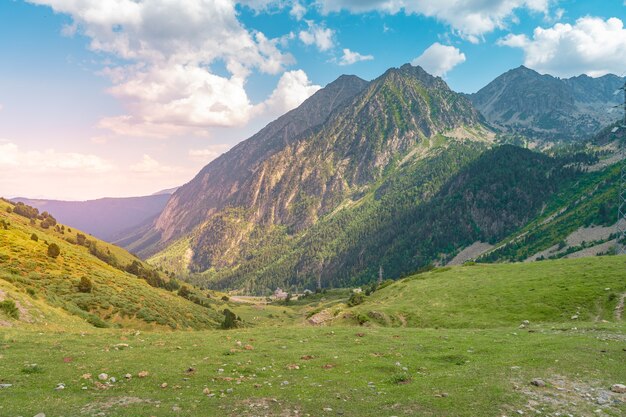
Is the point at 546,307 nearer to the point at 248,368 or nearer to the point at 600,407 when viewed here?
the point at 600,407

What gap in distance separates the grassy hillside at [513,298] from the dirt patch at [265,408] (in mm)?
35182

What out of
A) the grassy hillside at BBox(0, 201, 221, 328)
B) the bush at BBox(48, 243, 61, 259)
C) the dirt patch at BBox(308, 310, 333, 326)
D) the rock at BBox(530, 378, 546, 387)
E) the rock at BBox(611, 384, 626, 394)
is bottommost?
the dirt patch at BBox(308, 310, 333, 326)

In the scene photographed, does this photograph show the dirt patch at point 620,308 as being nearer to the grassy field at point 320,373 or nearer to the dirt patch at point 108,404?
the grassy field at point 320,373

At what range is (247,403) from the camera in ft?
51.4

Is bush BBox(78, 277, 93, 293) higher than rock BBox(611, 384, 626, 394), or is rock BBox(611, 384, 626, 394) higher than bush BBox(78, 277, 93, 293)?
rock BBox(611, 384, 626, 394)

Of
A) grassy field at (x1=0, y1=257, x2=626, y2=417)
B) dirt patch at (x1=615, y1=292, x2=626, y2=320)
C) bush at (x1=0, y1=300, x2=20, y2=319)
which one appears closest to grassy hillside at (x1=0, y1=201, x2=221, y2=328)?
bush at (x1=0, y1=300, x2=20, y2=319)

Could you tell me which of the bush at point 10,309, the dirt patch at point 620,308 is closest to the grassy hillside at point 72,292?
the bush at point 10,309

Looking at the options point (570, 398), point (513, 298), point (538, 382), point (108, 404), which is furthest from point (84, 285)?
point (513, 298)

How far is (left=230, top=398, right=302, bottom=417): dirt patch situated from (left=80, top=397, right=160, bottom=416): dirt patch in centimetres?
362

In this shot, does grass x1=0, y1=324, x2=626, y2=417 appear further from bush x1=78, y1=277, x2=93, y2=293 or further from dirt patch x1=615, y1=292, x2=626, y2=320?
bush x1=78, y1=277, x2=93, y2=293

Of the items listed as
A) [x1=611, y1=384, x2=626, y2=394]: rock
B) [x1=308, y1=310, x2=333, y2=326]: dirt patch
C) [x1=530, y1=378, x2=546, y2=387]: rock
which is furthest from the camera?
[x1=308, y1=310, x2=333, y2=326]: dirt patch

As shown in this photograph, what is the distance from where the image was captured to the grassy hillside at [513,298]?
43938 mm

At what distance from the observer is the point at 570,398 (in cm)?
1592

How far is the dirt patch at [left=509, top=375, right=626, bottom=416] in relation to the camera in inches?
579
